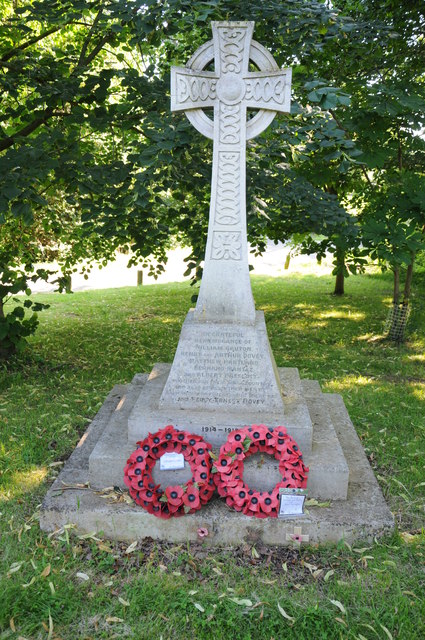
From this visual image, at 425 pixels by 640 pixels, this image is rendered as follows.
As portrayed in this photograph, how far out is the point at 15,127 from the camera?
610 cm

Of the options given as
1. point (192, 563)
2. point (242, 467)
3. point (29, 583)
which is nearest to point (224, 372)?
point (242, 467)

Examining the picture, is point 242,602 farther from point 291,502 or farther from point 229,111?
point 229,111

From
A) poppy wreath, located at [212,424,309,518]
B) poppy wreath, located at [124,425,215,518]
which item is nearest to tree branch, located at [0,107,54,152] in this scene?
poppy wreath, located at [124,425,215,518]

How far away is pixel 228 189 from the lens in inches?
143

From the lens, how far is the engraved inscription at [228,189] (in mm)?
3611

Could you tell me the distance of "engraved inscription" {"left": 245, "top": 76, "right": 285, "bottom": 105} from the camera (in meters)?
3.54

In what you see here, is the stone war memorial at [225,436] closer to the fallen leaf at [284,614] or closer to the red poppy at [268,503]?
the red poppy at [268,503]

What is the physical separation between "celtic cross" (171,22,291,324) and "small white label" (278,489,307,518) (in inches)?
49.2

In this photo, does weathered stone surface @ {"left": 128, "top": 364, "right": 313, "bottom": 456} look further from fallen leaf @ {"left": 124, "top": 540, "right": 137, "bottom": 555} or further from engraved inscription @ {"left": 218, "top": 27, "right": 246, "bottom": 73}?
engraved inscription @ {"left": 218, "top": 27, "right": 246, "bottom": 73}

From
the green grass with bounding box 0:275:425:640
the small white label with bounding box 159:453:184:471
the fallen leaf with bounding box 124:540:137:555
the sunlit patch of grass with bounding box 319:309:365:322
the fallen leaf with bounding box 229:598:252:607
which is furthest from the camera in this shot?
the sunlit patch of grass with bounding box 319:309:365:322

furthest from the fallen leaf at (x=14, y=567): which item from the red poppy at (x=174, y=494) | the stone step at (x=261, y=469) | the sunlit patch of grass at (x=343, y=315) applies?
the sunlit patch of grass at (x=343, y=315)

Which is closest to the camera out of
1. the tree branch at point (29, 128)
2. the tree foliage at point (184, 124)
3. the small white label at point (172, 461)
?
the small white label at point (172, 461)

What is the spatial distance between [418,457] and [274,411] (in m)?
1.44

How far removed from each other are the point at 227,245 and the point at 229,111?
35.4 inches
